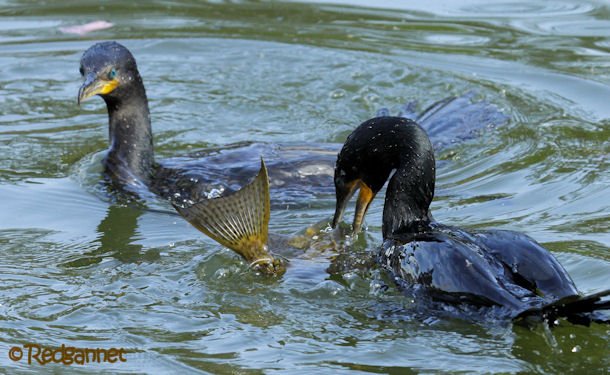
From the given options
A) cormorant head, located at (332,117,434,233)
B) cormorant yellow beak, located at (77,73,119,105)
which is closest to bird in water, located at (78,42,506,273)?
cormorant yellow beak, located at (77,73,119,105)

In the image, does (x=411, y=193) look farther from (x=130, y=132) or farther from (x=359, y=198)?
(x=130, y=132)

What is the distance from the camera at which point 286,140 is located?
9.12 meters

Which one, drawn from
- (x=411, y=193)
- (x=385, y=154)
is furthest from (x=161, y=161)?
(x=411, y=193)

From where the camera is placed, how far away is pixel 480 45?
11320mm

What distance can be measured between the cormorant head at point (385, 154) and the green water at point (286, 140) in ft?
1.56

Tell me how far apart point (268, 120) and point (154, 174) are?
1589 mm

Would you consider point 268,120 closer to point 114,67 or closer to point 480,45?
point 114,67

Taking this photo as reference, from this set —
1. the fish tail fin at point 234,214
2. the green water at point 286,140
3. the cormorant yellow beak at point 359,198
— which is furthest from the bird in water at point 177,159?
the fish tail fin at point 234,214

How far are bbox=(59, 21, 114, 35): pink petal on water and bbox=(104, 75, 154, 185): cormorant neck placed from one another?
3647 mm

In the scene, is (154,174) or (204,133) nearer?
(154,174)

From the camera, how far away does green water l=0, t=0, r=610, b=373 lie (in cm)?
544

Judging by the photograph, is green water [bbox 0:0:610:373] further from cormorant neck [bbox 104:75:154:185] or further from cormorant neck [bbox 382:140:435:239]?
cormorant neck [bbox 382:140:435:239]

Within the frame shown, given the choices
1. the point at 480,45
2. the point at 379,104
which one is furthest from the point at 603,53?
the point at 379,104

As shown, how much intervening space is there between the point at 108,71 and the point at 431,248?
3.30 m
